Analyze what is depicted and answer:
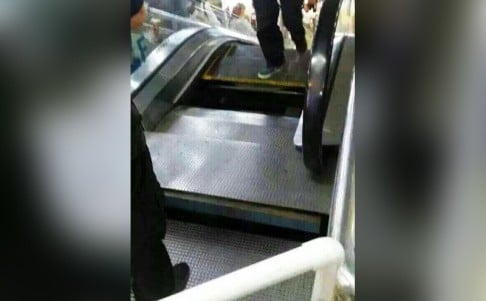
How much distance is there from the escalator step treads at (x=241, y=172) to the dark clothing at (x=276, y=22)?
66 centimetres

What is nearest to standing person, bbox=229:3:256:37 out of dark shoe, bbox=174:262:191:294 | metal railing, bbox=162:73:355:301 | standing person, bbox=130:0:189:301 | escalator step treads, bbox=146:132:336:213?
escalator step treads, bbox=146:132:336:213

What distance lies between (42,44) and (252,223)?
4.85 ft

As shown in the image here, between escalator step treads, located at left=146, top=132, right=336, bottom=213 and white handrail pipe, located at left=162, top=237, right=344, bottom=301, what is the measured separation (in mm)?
983

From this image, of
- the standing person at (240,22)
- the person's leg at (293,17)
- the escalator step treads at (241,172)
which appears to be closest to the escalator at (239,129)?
the escalator step treads at (241,172)

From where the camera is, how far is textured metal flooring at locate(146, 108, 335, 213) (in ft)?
5.75

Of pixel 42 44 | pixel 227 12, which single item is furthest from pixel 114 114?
pixel 227 12

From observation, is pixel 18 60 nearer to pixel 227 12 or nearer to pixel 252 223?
pixel 252 223

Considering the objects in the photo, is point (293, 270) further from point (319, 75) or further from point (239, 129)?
point (239, 129)

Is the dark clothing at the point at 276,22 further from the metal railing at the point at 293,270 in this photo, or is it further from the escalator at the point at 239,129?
the metal railing at the point at 293,270

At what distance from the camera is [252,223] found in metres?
Answer: 1.73

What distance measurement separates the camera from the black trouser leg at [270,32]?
2250 millimetres

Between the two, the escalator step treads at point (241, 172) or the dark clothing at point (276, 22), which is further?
the dark clothing at point (276, 22)

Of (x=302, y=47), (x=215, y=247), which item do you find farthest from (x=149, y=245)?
(x=302, y=47)

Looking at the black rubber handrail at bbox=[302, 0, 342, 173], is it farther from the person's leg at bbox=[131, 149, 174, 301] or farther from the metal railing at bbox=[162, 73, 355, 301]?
the metal railing at bbox=[162, 73, 355, 301]
